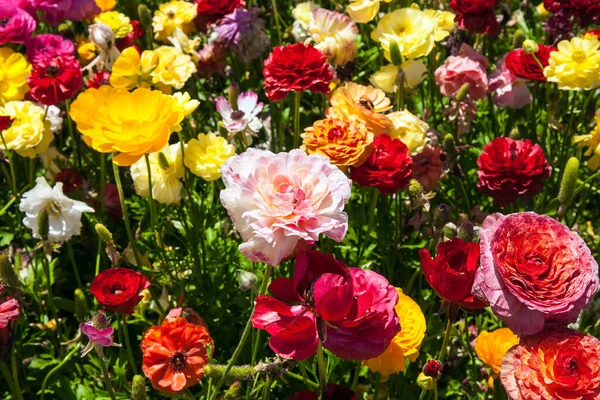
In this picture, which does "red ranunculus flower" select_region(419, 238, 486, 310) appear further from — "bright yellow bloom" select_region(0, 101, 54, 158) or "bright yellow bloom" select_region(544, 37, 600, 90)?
"bright yellow bloom" select_region(0, 101, 54, 158)

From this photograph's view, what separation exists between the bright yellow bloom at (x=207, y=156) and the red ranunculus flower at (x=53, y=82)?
428mm

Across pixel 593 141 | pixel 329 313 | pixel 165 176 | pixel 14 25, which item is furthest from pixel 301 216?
pixel 14 25

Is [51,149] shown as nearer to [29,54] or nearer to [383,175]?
[29,54]

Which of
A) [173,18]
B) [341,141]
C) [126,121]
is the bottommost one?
[173,18]

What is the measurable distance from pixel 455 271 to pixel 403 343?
0.24m

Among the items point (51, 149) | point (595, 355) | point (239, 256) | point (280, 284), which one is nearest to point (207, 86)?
point (51, 149)

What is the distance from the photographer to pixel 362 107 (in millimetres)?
1667

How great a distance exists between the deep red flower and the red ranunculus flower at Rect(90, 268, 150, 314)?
4.98 ft

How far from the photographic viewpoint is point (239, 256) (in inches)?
82.5

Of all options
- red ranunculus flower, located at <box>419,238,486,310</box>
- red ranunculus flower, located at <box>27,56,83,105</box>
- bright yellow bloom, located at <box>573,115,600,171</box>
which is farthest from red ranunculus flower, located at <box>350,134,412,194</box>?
red ranunculus flower, located at <box>27,56,83,105</box>

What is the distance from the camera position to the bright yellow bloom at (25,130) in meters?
2.02

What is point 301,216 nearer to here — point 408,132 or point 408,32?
point 408,132

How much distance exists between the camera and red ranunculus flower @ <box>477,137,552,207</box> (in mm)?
1872

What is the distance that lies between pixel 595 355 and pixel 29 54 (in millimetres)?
2001
